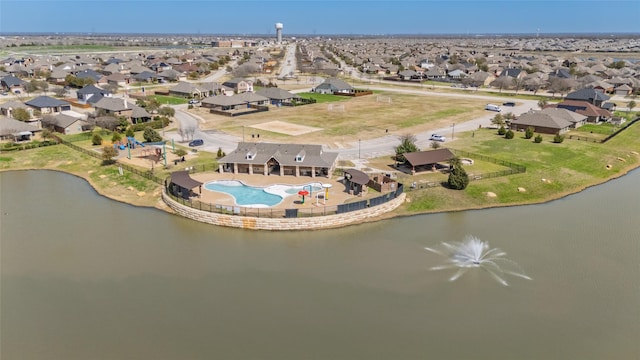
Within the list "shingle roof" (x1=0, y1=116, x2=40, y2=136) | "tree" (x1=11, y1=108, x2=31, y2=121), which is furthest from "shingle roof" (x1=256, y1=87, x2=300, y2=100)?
"shingle roof" (x1=0, y1=116, x2=40, y2=136)

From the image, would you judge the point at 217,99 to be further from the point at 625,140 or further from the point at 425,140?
the point at 625,140

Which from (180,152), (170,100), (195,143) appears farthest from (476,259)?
(170,100)

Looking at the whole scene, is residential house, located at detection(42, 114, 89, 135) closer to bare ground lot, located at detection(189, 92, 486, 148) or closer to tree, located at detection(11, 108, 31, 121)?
tree, located at detection(11, 108, 31, 121)

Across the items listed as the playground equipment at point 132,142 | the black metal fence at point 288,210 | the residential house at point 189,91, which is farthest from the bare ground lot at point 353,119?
the black metal fence at point 288,210

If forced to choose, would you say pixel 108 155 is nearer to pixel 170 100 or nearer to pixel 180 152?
pixel 180 152

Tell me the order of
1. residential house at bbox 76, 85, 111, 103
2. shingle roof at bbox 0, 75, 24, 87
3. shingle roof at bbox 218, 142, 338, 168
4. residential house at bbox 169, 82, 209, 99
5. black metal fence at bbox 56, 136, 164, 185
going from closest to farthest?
black metal fence at bbox 56, 136, 164, 185 < shingle roof at bbox 218, 142, 338, 168 < residential house at bbox 76, 85, 111, 103 < residential house at bbox 169, 82, 209, 99 < shingle roof at bbox 0, 75, 24, 87

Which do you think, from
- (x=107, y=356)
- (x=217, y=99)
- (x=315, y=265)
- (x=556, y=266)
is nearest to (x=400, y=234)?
(x=315, y=265)
